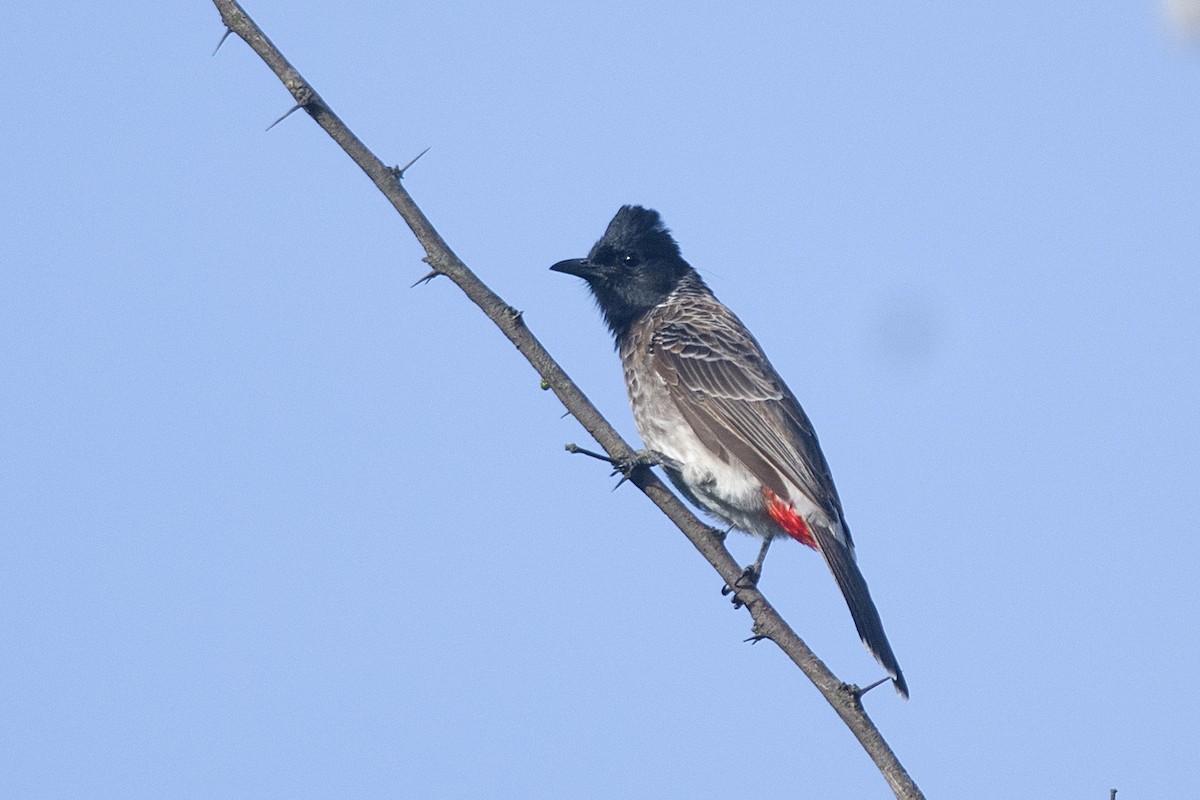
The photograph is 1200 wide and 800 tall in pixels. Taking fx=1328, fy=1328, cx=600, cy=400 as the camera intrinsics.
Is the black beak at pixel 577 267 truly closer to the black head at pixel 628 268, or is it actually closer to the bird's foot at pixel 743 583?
the black head at pixel 628 268

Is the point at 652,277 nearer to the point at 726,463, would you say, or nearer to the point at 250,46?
the point at 726,463

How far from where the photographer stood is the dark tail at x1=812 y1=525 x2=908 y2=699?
4.29 m

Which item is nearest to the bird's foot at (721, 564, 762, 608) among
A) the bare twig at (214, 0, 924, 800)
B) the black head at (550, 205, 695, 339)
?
the bare twig at (214, 0, 924, 800)

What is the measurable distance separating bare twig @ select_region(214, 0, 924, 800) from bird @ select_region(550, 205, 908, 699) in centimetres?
86

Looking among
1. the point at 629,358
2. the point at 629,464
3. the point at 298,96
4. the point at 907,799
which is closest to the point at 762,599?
the point at 629,464

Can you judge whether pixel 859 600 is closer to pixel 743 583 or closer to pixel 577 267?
pixel 743 583

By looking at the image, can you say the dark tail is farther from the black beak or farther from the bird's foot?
the black beak

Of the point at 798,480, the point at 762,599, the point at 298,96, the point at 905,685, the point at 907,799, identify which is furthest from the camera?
the point at 798,480

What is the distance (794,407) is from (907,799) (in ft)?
9.01

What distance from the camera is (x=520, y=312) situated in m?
3.45

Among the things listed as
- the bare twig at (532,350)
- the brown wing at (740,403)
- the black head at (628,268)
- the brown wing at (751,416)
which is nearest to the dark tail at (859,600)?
the brown wing at (751,416)

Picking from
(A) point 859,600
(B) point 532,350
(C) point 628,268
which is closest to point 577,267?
(C) point 628,268

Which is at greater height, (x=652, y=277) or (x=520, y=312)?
(x=652, y=277)

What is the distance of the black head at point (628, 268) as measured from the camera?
5.93 meters
